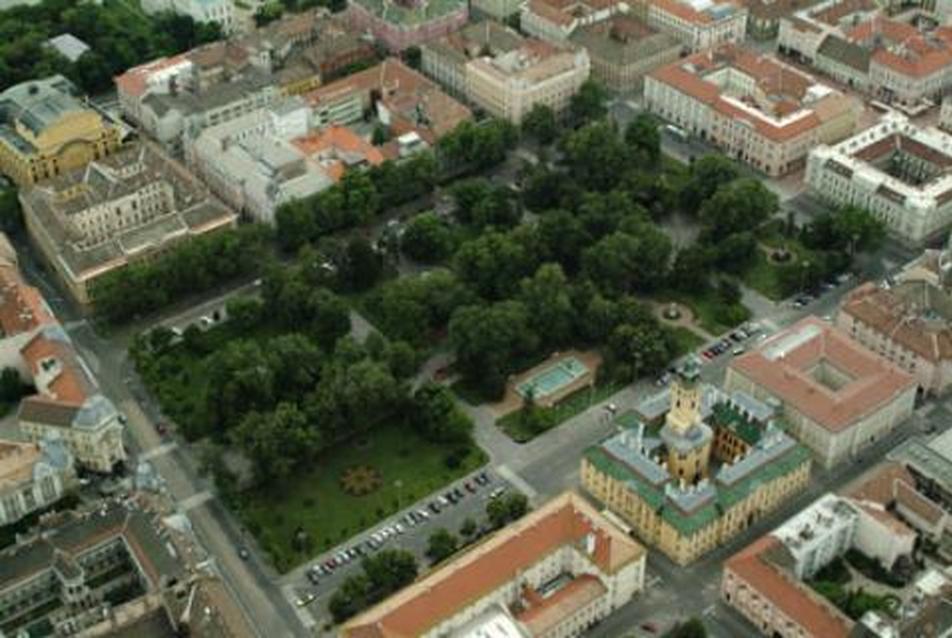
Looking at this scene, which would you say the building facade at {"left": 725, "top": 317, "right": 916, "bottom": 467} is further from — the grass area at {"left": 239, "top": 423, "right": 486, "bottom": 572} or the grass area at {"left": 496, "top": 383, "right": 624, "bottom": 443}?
the grass area at {"left": 239, "top": 423, "right": 486, "bottom": 572}

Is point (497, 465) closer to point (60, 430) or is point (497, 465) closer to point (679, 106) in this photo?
point (60, 430)

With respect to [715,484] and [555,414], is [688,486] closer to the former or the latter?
[715,484]

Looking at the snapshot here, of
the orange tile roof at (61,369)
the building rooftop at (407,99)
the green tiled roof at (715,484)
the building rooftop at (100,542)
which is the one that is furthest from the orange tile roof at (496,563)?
the building rooftop at (407,99)

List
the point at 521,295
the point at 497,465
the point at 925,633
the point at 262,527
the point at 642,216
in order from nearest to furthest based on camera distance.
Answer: the point at 925,633 → the point at 262,527 → the point at 497,465 → the point at 521,295 → the point at 642,216

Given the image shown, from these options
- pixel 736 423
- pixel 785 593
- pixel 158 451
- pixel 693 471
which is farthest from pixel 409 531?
pixel 785 593

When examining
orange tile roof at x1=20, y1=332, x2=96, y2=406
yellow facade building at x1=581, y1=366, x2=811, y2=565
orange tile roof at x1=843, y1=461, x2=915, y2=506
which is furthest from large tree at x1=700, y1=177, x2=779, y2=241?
orange tile roof at x1=20, y1=332, x2=96, y2=406

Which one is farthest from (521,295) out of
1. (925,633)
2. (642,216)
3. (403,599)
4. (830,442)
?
(925,633)
